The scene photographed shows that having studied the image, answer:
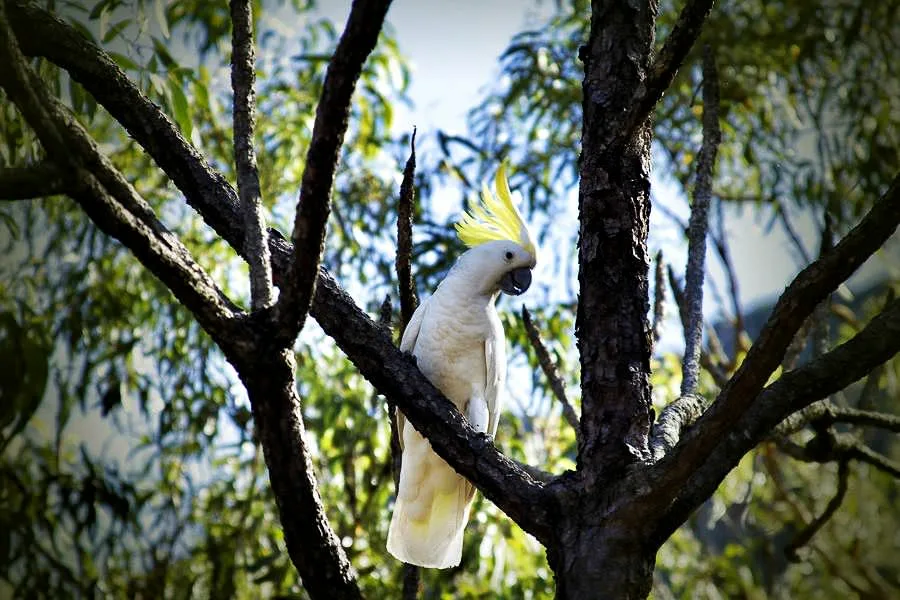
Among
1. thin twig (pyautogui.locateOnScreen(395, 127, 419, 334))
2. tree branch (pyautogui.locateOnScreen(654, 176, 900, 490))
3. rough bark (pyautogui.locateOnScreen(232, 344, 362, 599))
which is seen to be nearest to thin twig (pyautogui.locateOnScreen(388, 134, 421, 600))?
thin twig (pyautogui.locateOnScreen(395, 127, 419, 334))

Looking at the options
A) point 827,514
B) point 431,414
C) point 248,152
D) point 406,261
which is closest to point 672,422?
point 431,414

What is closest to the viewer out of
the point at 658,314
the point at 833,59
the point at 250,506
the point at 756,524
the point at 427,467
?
the point at 658,314

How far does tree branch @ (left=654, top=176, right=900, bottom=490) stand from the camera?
92 centimetres

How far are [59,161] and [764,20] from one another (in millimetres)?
2937

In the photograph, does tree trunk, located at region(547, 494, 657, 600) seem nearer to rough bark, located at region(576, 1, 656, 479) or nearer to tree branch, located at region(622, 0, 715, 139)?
rough bark, located at region(576, 1, 656, 479)

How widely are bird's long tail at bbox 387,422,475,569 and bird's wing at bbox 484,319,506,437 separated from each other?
0.16 m

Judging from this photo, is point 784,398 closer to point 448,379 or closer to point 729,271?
point 448,379

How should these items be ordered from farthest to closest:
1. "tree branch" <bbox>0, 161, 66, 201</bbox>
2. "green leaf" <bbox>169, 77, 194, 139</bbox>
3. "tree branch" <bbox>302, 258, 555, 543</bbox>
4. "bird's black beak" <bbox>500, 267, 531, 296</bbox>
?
"bird's black beak" <bbox>500, 267, 531, 296</bbox>, "green leaf" <bbox>169, 77, 194, 139</bbox>, "tree branch" <bbox>302, 258, 555, 543</bbox>, "tree branch" <bbox>0, 161, 66, 201</bbox>

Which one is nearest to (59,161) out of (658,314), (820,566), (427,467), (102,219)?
(102,219)

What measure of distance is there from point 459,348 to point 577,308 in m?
0.88

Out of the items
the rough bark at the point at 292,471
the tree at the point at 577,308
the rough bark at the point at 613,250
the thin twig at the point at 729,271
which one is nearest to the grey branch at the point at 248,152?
the tree at the point at 577,308

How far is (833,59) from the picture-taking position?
3.00m

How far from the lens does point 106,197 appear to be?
0.91 meters

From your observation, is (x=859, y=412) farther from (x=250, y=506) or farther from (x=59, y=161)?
(x=250, y=506)
